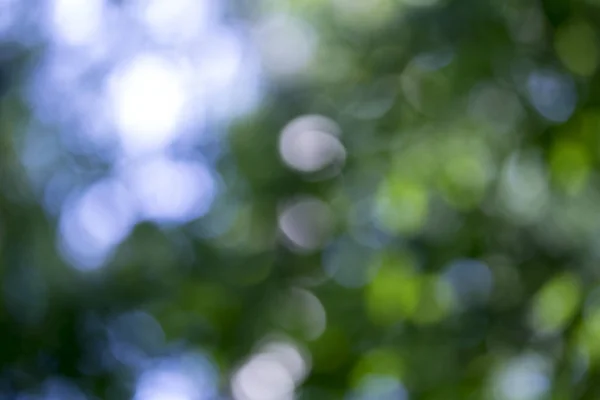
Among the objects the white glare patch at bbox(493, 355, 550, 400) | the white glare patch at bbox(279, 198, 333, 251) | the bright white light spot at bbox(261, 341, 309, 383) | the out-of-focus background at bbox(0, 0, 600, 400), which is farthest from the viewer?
the white glare patch at bbox(279, 198, 333, 251)

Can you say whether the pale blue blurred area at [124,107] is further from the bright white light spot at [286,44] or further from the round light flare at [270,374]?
the round light flare at [270,374]

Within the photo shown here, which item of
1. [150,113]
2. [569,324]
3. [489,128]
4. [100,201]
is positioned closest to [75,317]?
[100,201]

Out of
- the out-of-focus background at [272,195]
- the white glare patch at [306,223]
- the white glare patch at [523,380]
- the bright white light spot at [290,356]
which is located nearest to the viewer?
the white glare patch at [523,380]

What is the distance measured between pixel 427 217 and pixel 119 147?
52 centimetres

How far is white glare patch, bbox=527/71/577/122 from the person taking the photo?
67cm

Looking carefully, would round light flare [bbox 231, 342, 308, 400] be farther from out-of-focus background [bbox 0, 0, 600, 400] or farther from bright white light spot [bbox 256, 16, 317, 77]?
bright white light spot [bbox 256, 16, 317, 77]

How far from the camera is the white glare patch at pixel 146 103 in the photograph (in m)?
1.10

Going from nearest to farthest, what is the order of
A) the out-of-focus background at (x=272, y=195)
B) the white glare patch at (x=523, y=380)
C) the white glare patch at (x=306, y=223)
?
the white glare patch at (x=523, y=380)
the out-of-focus background at (x=272, y=195)
the white glare patch at (x=306, y=223)

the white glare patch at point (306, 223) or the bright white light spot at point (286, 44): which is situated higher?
the bright white light spot at point (286, 44)

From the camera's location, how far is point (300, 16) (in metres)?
0.99

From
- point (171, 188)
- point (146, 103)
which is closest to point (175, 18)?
point (146, 103)

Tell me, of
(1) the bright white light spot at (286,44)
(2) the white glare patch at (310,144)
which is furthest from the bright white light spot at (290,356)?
(1) the bright white light spot at (286,44)

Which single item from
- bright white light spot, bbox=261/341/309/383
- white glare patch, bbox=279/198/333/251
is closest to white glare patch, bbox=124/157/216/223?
white glare patch, bbox=279/198/333/251

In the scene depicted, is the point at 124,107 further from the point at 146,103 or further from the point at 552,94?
the point at 552,94
